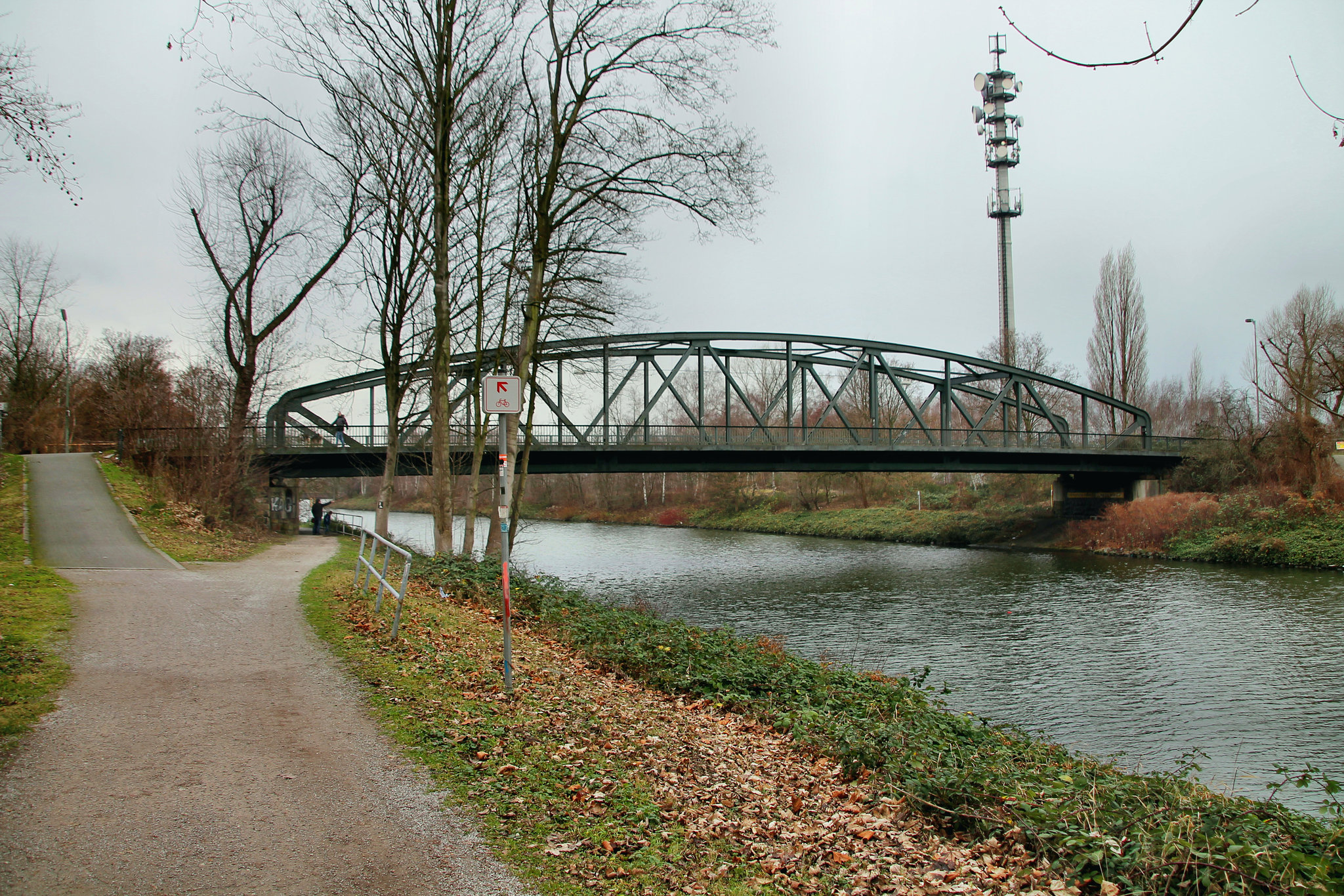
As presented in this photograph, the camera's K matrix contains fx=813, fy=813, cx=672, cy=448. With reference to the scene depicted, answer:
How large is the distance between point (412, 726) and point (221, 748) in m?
1.36

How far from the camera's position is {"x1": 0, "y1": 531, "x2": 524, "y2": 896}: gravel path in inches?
166

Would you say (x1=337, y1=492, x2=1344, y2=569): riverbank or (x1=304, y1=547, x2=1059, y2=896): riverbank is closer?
(x1=304, y1=547, x2=1059, y2=896): riverbank

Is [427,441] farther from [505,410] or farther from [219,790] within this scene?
[219,790]

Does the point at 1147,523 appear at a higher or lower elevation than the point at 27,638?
lower

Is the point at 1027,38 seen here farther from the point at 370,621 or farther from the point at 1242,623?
the point at 1242,623

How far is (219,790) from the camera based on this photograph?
5.18 meters

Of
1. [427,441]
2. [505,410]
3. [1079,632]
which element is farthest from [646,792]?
[427,441]

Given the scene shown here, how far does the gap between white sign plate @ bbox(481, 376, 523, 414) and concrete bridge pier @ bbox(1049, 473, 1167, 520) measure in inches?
1561

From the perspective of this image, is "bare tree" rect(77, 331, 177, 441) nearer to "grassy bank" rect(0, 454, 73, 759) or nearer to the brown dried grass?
"grassy bank" rect(0, 454, 73, 759)

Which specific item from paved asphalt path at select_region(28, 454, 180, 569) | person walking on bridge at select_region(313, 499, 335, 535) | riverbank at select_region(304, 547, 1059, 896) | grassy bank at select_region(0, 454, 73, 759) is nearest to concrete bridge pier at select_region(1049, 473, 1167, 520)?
person walking on bridge at select_region(313, 499, 335, 535)

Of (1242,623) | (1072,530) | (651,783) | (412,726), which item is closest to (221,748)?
(412,726)

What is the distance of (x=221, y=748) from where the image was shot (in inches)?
231

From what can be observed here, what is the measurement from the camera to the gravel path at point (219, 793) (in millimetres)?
4215

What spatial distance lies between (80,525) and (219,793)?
1720 cm
